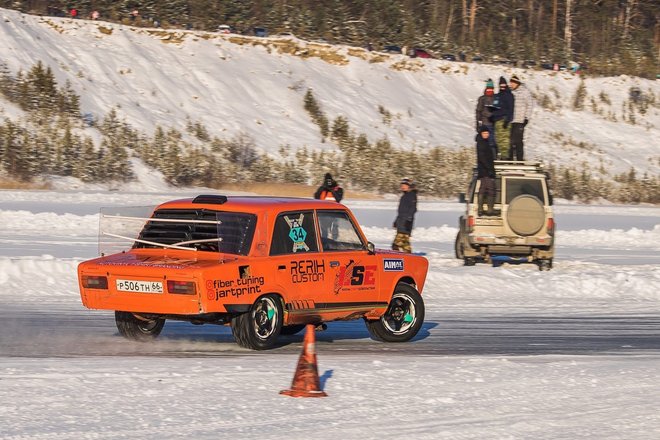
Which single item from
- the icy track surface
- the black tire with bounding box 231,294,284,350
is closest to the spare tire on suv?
the icy track surface

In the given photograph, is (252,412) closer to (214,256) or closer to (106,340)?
(214,256)

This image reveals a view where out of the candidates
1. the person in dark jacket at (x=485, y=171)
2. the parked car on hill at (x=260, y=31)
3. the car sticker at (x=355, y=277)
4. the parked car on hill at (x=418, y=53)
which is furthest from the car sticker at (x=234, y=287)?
the parked car on hill at (x=418, y=53)

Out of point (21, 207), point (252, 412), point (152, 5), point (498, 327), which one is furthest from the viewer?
point (152, 5)

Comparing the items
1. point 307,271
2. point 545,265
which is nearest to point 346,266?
point 307,271

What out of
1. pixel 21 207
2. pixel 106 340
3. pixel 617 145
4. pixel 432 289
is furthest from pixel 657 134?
pixel 106 340

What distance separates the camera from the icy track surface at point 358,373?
773 centimetres

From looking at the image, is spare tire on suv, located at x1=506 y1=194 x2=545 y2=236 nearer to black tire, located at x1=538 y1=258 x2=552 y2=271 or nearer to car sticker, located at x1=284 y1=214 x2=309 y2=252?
black tire, located at x1=538 y1=258 x2=552 y2=271

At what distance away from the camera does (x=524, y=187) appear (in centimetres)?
2280

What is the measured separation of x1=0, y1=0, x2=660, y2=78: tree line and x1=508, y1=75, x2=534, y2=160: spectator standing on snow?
4956 cm

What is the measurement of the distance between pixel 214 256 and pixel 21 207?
2315cm

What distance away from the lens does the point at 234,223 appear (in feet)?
37.1

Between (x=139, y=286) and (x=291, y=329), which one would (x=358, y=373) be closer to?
(x=139, y=286)

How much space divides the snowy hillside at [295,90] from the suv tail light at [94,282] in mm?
44671

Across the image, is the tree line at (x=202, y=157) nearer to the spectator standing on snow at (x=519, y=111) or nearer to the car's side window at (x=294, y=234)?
the spectator standing on snow at (x=519, y=111)
